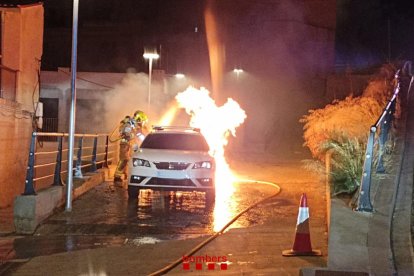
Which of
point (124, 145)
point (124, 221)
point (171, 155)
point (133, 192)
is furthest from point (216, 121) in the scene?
point (124, 221)

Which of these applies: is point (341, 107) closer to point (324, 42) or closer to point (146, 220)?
point (146, 220)

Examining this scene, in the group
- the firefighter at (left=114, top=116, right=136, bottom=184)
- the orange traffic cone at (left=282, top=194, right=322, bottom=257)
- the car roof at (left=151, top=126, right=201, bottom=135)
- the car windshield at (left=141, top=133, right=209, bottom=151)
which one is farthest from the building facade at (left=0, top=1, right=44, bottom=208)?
the orange traffic cone at (left=282, top=194, right=322, bottom=257)

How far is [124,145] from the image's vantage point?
43.5 feet

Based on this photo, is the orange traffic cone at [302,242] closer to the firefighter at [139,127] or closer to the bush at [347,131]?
the bush at [347,131]

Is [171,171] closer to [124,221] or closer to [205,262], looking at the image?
[124,221]

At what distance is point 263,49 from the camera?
33750 millimetres

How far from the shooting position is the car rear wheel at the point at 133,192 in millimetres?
10820

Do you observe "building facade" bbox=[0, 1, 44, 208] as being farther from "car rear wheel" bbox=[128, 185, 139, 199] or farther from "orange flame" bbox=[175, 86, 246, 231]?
"orange flame" bbox=[175, 86, 246, 231]

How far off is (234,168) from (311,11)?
2040 cm

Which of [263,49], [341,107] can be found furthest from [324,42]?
[341,107]

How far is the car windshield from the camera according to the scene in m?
11.8

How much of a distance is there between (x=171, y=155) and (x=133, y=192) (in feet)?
3.45

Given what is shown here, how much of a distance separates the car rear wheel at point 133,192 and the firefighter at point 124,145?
232 cm

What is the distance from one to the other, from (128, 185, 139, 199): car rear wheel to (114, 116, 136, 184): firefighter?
91.5 inches
